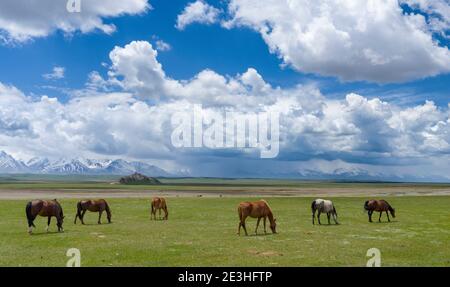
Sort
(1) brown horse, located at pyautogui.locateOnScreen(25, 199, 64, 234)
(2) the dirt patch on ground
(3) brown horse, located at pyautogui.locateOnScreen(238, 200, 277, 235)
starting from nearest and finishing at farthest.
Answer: (3) brown horse, located at pyautogui.locateOnScreen(238, 200, 277, 235) < (1) brown horse, located at pyautogui.locateOnScreen(25, 199, 64, 234) < (2) the dirt patch on ground

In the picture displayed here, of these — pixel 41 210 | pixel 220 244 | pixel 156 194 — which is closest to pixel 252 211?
pixel 220 244

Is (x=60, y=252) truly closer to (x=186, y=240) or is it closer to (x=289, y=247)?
(x=186, y=240)

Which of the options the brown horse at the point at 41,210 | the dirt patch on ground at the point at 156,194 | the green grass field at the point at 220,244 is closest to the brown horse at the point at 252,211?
the green grass field at the point at 220,244

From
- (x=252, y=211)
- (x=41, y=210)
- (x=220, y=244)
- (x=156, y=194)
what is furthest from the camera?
(x=156, y=194)

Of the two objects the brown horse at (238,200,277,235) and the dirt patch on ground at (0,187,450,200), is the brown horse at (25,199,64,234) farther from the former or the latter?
the dirt patch on ground at (0,187,450,200)

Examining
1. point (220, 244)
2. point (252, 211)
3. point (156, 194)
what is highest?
point (252, 211)

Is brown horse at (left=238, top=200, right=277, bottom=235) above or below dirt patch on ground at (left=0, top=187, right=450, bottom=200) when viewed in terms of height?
above

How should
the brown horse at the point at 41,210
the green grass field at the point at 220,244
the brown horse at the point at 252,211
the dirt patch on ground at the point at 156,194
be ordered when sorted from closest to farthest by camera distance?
1. the green grass field at the point at 220,244
2. the brown horse at the point at 252,211
3. the brown horse at the point at 41,210
4. the dirt patch on ground at the point at 156,194

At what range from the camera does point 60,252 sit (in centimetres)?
2241

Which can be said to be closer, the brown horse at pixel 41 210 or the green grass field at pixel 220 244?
the green grass field at pixel 220 244

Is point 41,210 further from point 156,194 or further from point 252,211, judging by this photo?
point 156,194

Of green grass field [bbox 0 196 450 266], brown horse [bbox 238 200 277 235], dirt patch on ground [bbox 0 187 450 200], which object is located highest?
brown horse [bbox 238 200 277 235]

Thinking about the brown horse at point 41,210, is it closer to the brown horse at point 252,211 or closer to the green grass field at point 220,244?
the green grass field at point 220,244

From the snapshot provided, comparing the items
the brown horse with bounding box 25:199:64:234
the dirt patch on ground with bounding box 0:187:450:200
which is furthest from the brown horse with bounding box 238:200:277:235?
the dirt patch on ground with bounding box 0:187:450:200
